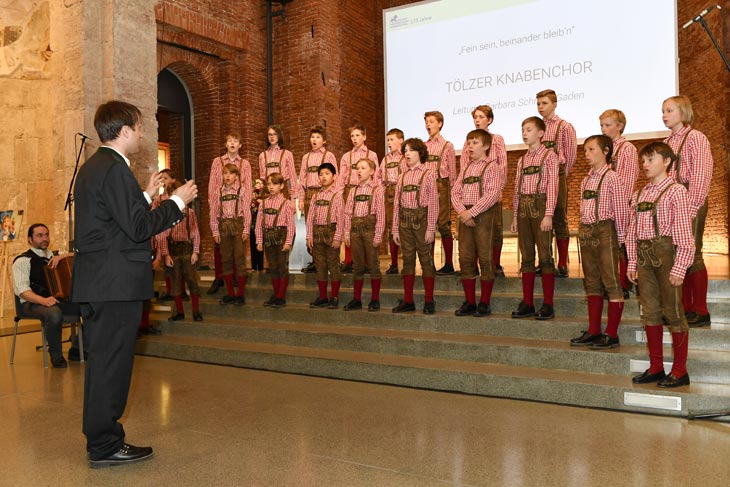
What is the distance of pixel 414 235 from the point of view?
230 inches

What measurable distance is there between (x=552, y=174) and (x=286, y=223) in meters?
2.75

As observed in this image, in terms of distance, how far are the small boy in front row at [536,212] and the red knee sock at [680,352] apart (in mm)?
Answer: 1274

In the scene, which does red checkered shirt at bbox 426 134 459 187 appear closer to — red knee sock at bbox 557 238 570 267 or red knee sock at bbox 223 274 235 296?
red knee sock at bbox 557 238 570 267

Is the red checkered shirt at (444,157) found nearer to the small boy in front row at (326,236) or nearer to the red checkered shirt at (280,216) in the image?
the small boy in front row at (326,236)

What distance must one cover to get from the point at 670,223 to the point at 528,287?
155cm

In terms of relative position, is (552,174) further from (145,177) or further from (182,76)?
(182,76)

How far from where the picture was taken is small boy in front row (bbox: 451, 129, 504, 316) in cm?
539

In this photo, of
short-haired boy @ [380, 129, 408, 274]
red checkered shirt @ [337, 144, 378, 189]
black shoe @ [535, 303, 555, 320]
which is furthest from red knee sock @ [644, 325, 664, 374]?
red checkered shirt @ [337, 144, 378, 189]

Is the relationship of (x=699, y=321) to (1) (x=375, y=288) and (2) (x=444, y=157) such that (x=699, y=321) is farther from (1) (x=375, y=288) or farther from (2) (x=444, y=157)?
(2) (x=444, y=157)

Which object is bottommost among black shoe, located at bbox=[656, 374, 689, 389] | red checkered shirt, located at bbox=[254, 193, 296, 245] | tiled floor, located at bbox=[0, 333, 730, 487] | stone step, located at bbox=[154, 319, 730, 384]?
tiled floor, located at bbox=[0, 333, 730, 487]

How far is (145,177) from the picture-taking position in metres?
7.76

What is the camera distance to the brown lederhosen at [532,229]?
5207 millimetres

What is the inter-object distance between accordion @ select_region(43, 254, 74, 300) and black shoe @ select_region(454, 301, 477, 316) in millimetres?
3550

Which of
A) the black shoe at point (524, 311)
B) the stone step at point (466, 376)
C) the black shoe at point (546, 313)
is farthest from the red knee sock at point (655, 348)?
the black shoe at point (524, 311)
